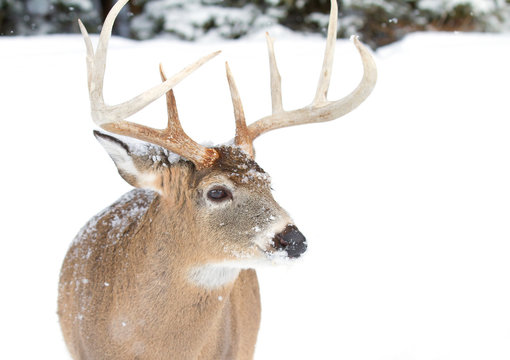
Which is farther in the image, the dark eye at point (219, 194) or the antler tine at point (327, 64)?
the antler tine at point (327, 64)

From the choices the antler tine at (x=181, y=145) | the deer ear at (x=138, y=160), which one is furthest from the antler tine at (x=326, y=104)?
the deer ear at (x=138, y=160)

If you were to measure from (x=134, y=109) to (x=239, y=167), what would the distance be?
1.85 ft

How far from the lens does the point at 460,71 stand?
9234 mm

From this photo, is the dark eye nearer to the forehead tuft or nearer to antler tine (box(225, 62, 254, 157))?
the forehead tuft

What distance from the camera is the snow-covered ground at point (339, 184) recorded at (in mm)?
5051

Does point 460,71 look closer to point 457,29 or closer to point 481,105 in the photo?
point 481,105

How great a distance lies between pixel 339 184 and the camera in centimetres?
710

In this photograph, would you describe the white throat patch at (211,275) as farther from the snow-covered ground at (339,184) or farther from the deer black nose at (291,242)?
the snow-covered ground at (339,184)

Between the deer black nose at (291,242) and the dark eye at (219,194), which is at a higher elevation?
the dark eye at (219,194)

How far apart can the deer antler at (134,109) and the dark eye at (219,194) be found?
0.14 meters

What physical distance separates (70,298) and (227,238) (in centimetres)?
116

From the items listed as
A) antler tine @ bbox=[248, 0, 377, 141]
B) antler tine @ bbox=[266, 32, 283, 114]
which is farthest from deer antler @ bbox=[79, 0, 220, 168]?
antler tine @ bbox=[266, 32, 283, 114]

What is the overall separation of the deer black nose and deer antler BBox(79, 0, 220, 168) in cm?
51

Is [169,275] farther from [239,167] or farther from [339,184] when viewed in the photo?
[339,184]
